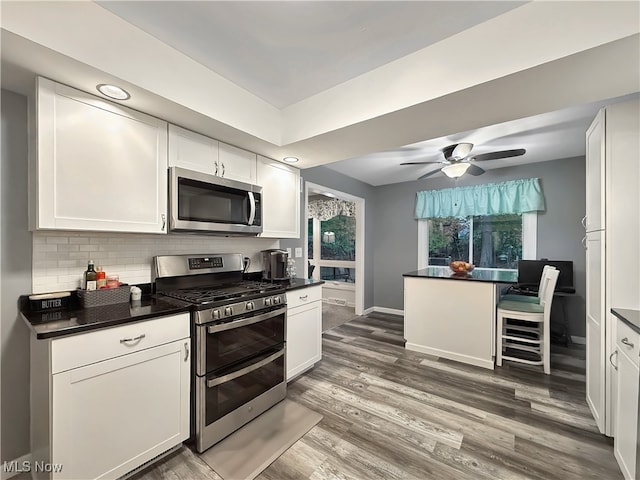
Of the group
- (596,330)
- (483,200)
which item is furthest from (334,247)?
(596,330)

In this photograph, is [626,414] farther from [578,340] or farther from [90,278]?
[90,278]

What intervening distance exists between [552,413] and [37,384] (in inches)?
137

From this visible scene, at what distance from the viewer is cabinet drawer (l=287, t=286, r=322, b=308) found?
2514 mm

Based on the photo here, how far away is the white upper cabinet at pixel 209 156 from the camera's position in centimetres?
200

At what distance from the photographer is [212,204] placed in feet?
7.13

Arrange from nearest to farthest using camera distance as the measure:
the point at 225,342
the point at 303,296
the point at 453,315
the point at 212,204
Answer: the point at 225,342 < the point at 212,204 < the point at 303,296 < the point at 453,315

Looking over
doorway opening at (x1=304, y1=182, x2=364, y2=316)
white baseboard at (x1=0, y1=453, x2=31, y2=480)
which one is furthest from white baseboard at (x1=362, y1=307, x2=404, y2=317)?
white baseboard at (x1=0, y1=453, x2=31, y2=480)

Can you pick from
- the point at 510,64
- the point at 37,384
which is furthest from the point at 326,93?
the point at 37,384

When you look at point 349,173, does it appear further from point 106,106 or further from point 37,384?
point 37,384

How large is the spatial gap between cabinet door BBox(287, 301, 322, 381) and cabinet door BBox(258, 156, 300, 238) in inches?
32.1

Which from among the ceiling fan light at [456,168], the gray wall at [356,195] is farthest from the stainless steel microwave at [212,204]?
the ceiling fan light at [456,168]

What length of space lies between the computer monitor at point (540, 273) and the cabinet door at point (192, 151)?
3.99 metres

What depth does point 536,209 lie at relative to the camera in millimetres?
3918

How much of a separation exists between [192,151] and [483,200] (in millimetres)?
4199
